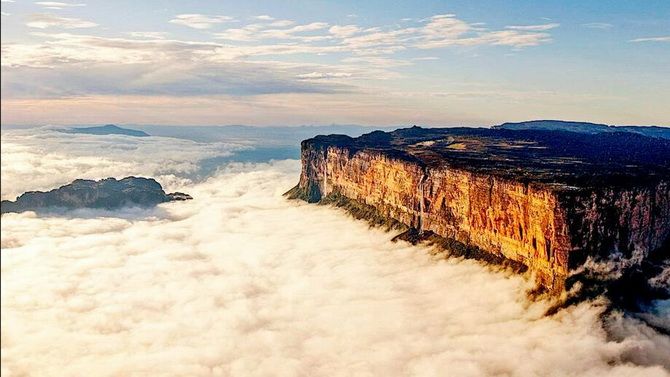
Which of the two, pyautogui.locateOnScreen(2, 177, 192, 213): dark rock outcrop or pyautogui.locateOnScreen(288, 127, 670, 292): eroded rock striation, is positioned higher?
pyautogui.locateOnScreen(288, 127, 670, 292): eroded rock striation

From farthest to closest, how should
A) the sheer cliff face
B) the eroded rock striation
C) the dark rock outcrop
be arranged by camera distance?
the dark rock outcrop → the eroded rock striation → the sheer cliff face

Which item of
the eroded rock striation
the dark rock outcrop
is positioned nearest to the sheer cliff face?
the eroded rock striation

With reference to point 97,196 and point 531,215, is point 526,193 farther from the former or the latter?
point 97,196

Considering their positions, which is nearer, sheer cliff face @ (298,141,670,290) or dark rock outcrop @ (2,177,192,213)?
sheer cliff face @ (298,141,670,290)

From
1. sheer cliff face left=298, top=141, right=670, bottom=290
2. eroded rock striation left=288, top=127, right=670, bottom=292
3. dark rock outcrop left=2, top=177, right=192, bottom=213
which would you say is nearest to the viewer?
sheer cliff face left=298, top=141, right=670, bottom=290

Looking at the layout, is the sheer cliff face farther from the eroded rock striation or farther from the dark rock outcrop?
the dark rock outcrop

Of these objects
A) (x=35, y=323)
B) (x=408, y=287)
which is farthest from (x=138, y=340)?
(x=408, y=287)
